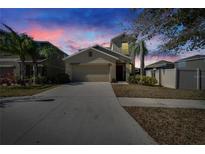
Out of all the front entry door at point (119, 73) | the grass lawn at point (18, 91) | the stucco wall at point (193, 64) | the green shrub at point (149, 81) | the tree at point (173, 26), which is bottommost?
the grass lawn at point (18, 91)

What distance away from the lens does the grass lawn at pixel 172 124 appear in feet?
17.4

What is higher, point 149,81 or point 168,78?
point 168,78

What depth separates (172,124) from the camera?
6629mm

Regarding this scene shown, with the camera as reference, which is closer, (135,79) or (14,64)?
(135,79)

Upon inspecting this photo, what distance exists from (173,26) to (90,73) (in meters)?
16.1

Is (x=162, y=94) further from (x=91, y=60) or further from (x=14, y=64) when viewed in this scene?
(x=14, y=64)

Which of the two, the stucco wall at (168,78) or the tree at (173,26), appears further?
the stucco wall at (168,78)

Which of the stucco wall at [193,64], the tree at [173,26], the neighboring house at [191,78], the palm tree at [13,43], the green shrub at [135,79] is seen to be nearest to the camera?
the tree at [173,26]

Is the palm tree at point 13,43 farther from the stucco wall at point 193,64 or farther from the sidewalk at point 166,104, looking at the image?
the stucco wall at point 193,64

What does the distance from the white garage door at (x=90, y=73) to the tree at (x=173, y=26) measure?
14.6 metres

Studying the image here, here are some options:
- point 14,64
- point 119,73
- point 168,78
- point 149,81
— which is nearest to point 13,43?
point 14,64

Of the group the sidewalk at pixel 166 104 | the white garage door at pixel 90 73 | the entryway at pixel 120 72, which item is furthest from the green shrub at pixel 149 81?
the sidewalk at pixel 166 104

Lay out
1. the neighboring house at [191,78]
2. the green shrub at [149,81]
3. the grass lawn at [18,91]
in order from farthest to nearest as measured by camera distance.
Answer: the green shrub at [149,81] → the neighboring house at [191,78] → the grass lawn at [18,91]

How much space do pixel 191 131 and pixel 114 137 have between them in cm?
229
